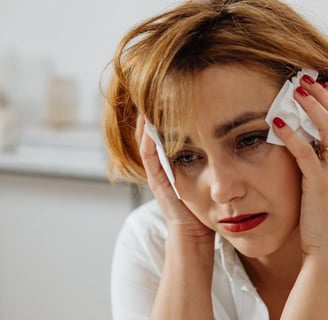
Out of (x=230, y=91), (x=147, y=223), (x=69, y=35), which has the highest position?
(x=230, y=91)

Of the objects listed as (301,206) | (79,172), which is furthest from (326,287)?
(79,172)

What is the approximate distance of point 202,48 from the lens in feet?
3.44

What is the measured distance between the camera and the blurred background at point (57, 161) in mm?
2113

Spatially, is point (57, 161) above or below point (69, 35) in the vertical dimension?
below

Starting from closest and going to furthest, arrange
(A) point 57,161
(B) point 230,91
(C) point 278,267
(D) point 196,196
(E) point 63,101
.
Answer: (B) point 230,91 < (D) point 196,196 < (C) point 278,267 < (A) point 57,161 < (E) point 63,101

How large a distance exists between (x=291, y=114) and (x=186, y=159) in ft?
0.57

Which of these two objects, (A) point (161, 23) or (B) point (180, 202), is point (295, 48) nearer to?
(A) point (161, 23)

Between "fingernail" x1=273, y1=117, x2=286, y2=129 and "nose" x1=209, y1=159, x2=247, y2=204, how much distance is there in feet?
0.27

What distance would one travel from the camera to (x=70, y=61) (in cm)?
222

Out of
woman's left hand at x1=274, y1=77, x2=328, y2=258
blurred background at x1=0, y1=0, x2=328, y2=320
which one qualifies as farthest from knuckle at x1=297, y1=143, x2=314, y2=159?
blurred background at x1=0, y1=0, x2=328, y2=320

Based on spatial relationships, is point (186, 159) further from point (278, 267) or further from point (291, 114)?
point (278, 267)

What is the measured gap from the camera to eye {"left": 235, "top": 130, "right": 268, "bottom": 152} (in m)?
1.05

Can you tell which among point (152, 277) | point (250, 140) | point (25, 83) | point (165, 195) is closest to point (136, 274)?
point (152, 277)

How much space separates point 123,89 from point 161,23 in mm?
146
